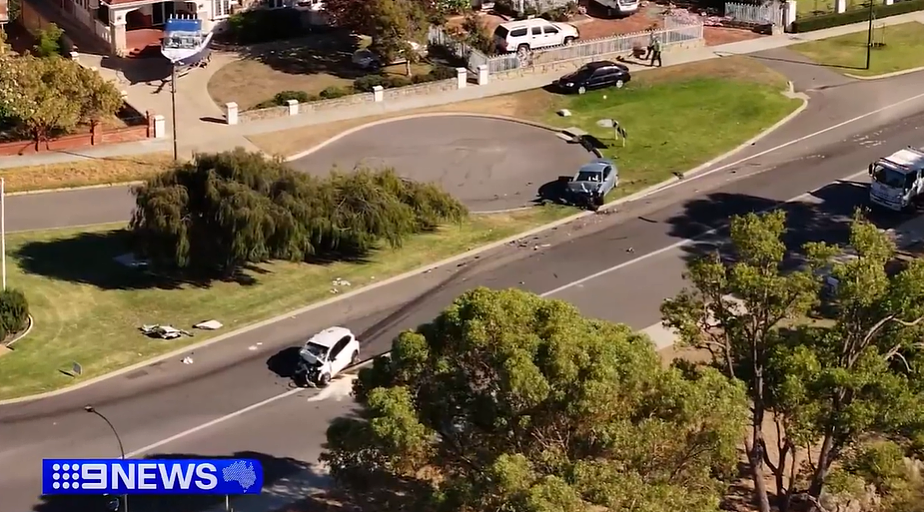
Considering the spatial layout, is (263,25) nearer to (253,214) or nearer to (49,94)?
(49,94)

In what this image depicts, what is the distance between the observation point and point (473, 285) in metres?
51.2

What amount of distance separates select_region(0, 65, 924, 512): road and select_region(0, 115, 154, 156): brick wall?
11.8 feet

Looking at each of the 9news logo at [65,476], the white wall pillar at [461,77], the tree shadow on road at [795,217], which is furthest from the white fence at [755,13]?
the 9news logo at [65,476]

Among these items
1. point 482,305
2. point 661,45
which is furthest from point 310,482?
point 661,45

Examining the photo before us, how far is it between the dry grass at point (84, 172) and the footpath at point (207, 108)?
0.49 meters

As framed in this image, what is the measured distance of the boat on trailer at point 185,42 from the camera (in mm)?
67312

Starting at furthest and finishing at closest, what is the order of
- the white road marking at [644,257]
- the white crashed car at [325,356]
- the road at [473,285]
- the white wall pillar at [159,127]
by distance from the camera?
the white wall pillar at [159,127] < the white road marking at [644,257] < the white crashed car at [325,356] < the road at [473,285]

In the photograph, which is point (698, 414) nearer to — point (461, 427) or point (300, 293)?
point (461, 427)

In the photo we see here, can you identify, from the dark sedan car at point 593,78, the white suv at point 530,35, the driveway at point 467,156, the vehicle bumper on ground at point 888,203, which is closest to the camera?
the vehicle bumper on ground at point 888,203

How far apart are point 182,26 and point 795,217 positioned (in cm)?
2991

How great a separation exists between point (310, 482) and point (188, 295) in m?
12.5

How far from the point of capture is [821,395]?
109 ft

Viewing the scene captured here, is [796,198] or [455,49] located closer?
[796,198]

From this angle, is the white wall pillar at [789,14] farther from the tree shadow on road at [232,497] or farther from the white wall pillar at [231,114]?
the tree shadow on road at [232,497]
